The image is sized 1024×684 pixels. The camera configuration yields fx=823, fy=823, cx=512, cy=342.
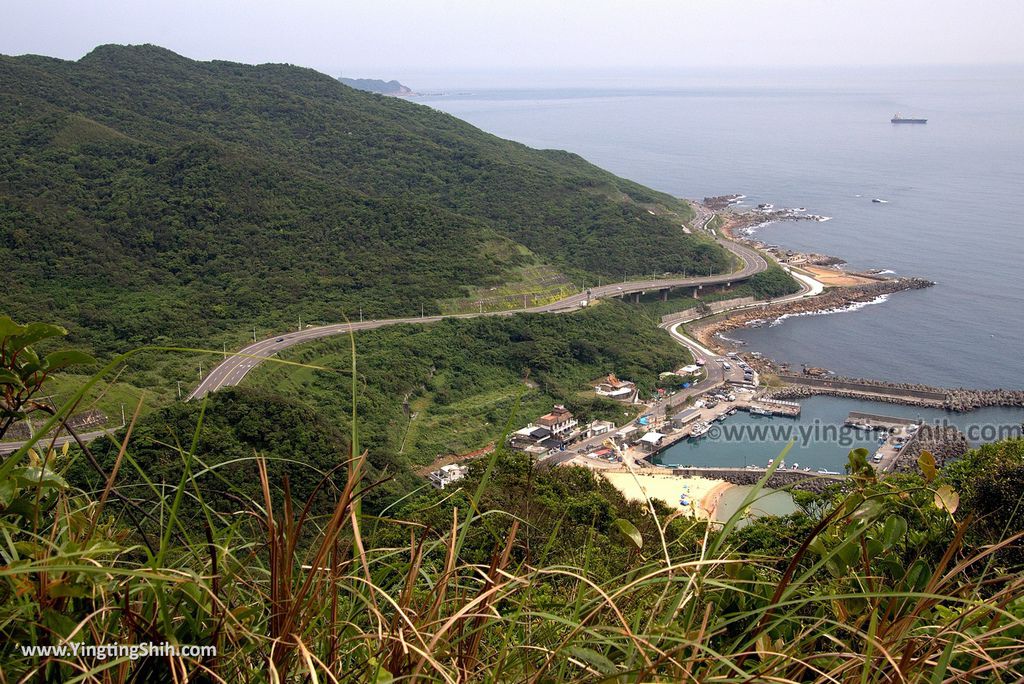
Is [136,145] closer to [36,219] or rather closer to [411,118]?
[36,219]

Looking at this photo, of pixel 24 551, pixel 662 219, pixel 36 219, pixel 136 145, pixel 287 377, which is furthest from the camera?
pixel 662 219

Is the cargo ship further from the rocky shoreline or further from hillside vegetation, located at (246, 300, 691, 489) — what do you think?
hillside vegetation, located at (246, 300, 691, 489)

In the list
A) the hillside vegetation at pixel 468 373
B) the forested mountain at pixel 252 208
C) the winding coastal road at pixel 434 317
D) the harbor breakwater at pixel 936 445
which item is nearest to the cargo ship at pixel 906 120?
the forested mountain at pixel 252 208

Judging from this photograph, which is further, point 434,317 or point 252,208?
point 252,208

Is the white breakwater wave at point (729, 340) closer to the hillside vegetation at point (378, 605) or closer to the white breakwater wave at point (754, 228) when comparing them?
the white breakwater wave at point (754, 228)

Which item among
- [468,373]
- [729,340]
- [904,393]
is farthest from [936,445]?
[468,373]

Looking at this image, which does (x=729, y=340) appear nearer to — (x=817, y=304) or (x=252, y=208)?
(x=817, y=304)

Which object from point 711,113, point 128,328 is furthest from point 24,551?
point 711,113
